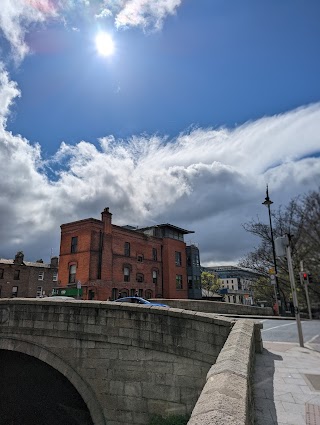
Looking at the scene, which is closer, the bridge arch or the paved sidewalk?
the paved sidewalk

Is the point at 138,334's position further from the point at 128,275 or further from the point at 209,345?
the point at 128,275

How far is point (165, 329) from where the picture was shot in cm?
866

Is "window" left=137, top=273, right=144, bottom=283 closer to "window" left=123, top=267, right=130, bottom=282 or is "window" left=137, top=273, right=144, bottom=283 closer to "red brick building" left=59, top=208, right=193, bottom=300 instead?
"red brick building" left=59, top=208, right=193, bottom=300

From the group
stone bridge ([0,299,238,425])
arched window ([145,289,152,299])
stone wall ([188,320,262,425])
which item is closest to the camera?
stone wall ([188,320,262,425])

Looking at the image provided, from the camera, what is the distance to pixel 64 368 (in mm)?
10078

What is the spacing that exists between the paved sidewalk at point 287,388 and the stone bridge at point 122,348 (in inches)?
57.7

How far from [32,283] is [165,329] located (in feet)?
158

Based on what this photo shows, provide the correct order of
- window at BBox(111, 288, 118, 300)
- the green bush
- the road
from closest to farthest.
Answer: the green bush → the road → window at BBox(111, 288, 118, 300)

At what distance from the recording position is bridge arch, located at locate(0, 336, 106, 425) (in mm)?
9125

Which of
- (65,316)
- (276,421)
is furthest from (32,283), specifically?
(276,421)

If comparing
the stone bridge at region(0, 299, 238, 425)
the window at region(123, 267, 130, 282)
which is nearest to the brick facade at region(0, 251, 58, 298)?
the window at region(123, 267, 130, 282)

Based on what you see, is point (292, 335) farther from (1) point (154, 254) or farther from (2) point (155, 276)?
(1) point (154, 254)

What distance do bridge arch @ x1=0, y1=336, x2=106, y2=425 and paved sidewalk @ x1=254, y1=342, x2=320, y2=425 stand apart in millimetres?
5490

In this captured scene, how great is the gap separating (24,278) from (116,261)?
24494 mm
